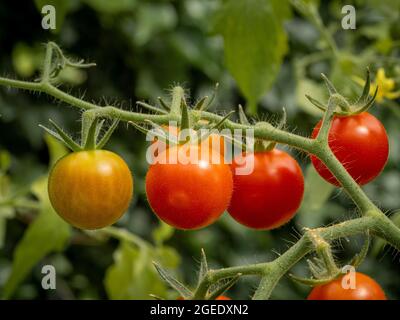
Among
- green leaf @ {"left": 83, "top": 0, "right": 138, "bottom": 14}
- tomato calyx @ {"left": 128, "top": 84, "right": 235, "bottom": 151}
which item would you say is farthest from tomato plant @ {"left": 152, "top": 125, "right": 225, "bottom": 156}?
green leaf @ {"left": 83, "top": 0, "right": 138, "bottom": 14}

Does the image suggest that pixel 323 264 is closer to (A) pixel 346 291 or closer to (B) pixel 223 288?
(A) pixel 346 291

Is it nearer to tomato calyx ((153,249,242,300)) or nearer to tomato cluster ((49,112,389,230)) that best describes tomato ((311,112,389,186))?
tomato cluster ((49,112,389,230))

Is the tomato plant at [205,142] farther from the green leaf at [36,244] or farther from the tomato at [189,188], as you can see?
the green leaf at [36,244]

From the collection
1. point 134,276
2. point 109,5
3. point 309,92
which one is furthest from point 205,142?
point 109,5

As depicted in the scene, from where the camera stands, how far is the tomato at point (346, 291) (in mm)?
771

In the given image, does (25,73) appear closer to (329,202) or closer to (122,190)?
(329,202)

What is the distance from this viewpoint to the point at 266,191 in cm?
92

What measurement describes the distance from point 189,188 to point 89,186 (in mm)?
102

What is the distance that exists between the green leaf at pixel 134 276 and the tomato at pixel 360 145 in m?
0.49

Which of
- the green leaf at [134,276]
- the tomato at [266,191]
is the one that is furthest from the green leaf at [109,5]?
the tomato at [266,191]

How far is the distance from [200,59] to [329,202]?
588 millimetres

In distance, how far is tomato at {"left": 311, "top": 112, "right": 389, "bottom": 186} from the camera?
2.97 feet

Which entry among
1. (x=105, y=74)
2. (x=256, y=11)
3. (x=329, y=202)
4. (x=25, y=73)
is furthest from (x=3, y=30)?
(x=256, y=11)

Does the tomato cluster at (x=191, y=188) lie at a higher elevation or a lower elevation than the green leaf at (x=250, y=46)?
lower
